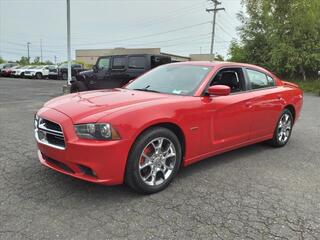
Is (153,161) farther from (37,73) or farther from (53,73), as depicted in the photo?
(37,73)

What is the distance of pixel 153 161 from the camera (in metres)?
3.91

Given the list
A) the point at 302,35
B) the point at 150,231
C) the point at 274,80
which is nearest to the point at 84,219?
the point at 150,231

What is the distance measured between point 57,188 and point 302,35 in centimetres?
2395

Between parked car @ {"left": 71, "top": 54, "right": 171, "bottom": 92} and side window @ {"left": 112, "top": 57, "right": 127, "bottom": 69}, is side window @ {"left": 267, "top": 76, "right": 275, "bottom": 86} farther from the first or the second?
side window @ {"left": 112, "top": 57, "right": 127, "bottom": 69}

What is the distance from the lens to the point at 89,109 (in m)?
3.72

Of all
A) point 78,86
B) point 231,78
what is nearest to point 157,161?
point 231,78

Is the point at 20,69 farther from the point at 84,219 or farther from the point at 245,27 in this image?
the point at 84,219

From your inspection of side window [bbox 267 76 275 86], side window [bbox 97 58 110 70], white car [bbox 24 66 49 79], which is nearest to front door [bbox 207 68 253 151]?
side window [bbox 267 76 275 86]

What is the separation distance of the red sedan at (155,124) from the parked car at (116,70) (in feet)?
23.7

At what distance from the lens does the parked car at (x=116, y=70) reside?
1252 centimetres

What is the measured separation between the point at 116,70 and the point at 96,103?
9284mm

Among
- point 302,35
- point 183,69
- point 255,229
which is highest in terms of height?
point 302,35

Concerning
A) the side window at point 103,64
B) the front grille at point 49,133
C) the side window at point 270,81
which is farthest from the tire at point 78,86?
the front grille at point 49,133

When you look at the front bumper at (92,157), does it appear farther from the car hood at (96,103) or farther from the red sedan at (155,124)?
the car hood at (96,103)
